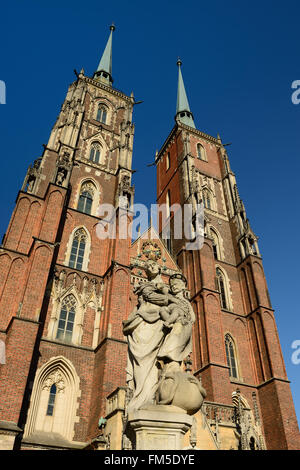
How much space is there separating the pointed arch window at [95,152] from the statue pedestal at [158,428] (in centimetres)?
2067

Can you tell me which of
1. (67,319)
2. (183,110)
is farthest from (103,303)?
(183,110)

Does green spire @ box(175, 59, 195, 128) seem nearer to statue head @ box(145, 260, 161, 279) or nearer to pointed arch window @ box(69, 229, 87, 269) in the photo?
pointed arch window @ box(69, 229, 87, 269)

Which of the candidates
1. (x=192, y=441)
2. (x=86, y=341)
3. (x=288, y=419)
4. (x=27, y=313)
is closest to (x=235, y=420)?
(x=288, y=419)

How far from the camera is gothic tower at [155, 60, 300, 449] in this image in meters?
16.5

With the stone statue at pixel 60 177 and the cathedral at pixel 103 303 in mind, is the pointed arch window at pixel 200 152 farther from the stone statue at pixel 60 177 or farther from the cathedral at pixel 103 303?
the stone statue at pixel 60 177

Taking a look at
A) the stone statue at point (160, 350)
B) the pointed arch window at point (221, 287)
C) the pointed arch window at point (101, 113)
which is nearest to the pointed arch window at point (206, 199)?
the pointed arch window at point (221, 287)

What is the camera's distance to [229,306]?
21406mm

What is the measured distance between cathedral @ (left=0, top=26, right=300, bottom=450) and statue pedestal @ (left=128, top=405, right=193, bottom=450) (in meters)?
2.32

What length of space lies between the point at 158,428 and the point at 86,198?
17.8 m

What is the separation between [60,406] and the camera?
1343cm

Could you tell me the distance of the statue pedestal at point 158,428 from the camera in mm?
3660
